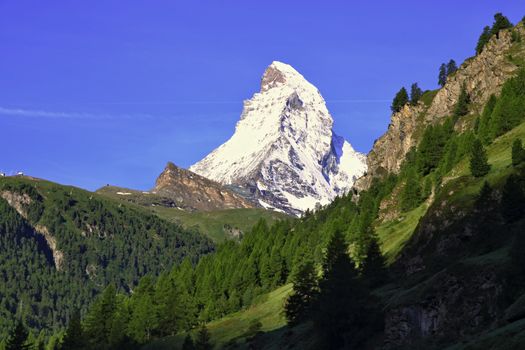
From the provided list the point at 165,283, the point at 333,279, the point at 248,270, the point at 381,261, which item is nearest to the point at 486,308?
the point at 333,279

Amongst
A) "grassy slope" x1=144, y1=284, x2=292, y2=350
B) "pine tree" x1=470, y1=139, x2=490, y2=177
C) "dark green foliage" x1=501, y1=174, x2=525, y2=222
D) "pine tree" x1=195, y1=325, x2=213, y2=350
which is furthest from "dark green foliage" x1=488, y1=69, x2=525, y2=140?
"pine tree" x1=195, y1=325, x2=213, y2=350

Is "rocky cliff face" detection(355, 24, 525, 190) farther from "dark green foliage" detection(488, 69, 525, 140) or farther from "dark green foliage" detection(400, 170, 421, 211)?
"dark green foliage" detection(400, 170, 421, 211)

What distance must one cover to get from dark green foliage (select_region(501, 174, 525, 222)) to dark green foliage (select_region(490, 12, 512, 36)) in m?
108

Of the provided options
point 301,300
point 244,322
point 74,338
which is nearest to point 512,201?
point 301,300

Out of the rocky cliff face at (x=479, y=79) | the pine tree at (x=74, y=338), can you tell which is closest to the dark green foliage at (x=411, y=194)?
the rocky cliff face at (x=479, y=79)

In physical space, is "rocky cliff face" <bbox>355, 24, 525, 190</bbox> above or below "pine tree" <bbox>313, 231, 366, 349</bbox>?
above

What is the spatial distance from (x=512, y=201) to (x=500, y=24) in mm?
114774

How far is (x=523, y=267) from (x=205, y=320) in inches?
4437

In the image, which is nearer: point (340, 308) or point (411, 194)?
point (340, 308)

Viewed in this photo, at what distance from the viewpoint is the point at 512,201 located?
9206cm

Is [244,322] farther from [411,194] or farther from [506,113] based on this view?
[506,113]

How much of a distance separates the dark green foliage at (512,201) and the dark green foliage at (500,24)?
108061mm

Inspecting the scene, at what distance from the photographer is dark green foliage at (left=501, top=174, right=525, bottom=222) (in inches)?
3583

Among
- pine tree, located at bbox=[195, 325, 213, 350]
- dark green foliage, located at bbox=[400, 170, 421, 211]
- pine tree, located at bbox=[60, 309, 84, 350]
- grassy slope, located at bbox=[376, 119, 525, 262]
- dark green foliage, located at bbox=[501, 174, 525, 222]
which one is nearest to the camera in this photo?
dark green foliage, located at bbox=[501, 174, 525, 222]
